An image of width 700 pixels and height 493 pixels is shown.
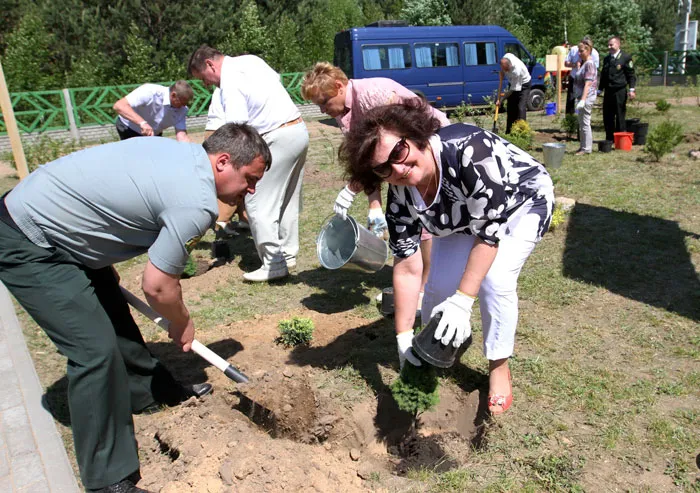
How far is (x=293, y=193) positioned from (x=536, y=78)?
1416cm

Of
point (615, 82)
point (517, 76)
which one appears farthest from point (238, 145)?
point (615, 82)

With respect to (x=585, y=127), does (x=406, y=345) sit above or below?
below

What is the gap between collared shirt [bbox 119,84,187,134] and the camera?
6.31 m

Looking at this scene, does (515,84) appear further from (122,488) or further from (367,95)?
(122,488)

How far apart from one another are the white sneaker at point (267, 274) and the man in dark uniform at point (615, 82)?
7.46m

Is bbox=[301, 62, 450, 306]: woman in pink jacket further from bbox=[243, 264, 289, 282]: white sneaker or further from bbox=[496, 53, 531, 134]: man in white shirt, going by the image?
bbox=[496, 53, 531, 134]: man in white shirt

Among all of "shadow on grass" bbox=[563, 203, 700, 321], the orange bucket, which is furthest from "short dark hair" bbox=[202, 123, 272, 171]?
the orange bucket

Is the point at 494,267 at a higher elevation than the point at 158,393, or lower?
higher

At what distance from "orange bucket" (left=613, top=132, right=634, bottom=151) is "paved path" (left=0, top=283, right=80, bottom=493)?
9294 millimetres

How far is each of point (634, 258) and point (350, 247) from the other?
2.74 metres

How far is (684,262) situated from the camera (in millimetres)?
4906

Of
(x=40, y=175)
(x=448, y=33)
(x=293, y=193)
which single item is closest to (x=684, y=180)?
(x=293, y=193)

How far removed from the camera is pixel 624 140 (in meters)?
9.50

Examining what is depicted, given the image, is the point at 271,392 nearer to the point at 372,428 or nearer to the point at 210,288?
the point at 372,428
